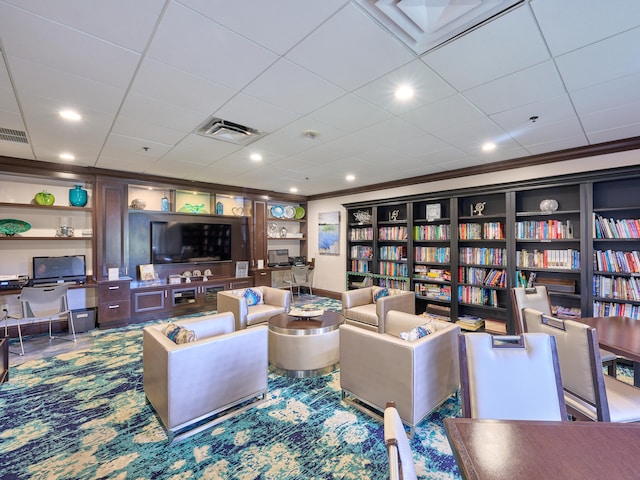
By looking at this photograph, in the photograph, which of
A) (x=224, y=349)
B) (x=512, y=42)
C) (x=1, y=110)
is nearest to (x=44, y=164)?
(x=1, y=110)

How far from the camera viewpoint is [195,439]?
2061 mm

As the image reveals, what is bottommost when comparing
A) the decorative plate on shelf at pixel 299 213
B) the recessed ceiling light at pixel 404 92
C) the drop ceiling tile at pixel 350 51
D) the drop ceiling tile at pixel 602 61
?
the decorative plate on shelf at pixel 299 213

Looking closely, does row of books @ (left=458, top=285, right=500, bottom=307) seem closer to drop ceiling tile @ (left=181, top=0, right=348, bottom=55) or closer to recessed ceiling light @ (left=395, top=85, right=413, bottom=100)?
recessed ceiling light @ (left=395, top=85, right=413, bottom=100)

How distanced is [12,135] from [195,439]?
3757mm

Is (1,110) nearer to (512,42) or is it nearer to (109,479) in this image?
(109,479)

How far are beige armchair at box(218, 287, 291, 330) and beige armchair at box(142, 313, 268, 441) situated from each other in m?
1.21

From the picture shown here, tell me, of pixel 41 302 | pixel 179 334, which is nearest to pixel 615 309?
pixel 179 334

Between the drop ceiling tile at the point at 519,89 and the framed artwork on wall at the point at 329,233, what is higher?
the drop ceiling tile at the point at 519,89

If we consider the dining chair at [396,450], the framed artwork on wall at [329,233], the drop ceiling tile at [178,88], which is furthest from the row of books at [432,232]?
the dining chair at [396,450]

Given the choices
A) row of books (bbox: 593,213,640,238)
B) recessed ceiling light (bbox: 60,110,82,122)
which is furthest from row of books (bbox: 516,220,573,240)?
recessed ceiling light (bbox: 60,110,82,122)

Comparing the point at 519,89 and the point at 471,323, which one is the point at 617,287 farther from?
the point at 519,89

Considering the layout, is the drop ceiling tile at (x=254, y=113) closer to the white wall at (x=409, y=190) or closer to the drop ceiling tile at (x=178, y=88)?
the drop ceiling tile at (x=178, y=88)

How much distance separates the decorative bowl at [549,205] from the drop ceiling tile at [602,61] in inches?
84.4

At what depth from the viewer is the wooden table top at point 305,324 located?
9.84ft
